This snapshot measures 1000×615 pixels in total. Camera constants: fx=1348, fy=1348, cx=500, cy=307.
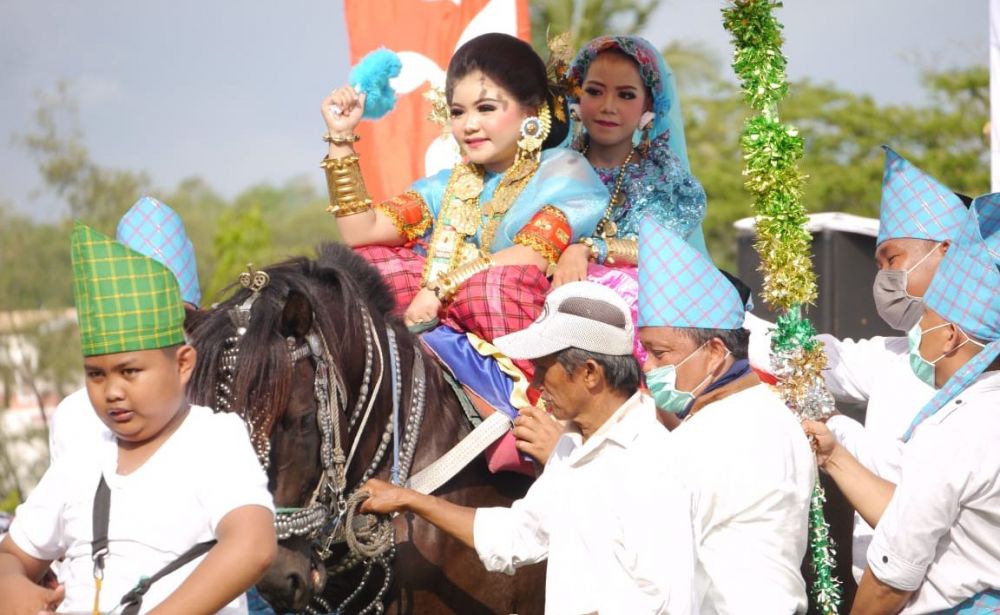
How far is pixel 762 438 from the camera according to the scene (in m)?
3.78

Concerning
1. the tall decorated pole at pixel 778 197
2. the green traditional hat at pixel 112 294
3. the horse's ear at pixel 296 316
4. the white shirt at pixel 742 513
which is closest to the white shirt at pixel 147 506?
the green traditional hat at pixel 112 294

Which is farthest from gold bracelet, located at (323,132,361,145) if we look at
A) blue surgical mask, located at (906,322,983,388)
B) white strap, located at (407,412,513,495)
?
blue surgical mask, located at (906,322,983,388)

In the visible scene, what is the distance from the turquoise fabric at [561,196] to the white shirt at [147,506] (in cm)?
239

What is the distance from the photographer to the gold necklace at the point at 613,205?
568 cm

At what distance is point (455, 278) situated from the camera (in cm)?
518

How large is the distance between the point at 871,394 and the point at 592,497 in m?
1.95

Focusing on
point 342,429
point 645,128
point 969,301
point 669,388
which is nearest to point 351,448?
point 342,429

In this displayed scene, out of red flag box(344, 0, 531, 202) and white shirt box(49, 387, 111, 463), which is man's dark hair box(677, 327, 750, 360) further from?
red flag box(344, 0, 531, 202)

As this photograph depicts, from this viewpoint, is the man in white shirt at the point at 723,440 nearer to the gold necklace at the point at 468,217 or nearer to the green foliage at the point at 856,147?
the gold necklace at the point at 468,217

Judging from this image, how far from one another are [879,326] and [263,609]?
4612 mm

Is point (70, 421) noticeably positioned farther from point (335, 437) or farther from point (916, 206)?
point (916, 206)

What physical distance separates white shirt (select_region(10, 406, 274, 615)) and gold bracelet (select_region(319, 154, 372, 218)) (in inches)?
91.0

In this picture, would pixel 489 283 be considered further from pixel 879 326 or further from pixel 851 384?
pixel 879 326

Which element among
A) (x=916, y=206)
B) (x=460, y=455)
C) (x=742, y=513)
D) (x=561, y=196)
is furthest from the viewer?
(x=561, y=196)
